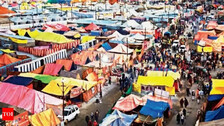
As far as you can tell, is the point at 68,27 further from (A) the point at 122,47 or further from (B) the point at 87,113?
(B) the point at 87,113

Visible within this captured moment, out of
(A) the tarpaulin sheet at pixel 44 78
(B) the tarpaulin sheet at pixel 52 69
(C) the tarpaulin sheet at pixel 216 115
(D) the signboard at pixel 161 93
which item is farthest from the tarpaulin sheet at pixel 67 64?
(C) the tarpaulin sheet at pixel 216 115

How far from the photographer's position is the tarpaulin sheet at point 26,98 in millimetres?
15573

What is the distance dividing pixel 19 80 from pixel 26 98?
9.11ft

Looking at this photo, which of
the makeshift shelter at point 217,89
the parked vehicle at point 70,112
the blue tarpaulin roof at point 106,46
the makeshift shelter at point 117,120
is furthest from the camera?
the blue tarpaulin roof at point 106,46

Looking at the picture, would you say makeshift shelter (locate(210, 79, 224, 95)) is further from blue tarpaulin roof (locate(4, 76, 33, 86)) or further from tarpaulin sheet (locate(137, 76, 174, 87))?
blue tarpaulin roof (locate(4, 76, 33, 86))

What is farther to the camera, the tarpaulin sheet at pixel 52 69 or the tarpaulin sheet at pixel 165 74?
the tarpaulin sheet at pixel 52 69

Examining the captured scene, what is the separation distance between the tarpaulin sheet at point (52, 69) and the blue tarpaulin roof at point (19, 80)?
2.83 metres

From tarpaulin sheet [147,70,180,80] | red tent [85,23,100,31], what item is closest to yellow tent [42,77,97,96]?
tarpaulin sheet [147,70,180,80]

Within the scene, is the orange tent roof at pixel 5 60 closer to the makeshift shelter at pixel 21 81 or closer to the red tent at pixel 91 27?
the makeshift shelter at pixel 21 81

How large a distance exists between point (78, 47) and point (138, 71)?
25.7 feet

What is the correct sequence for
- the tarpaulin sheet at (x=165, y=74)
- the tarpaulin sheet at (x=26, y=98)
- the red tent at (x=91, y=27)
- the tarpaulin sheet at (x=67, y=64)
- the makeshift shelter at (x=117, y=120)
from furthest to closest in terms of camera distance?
the red tent at (x=91, y=27), the tarpaulin sheet at (x=67, y=64), the tarpaulin sheet at (x=165, y=74), the tarpaulin sheet at (x=26, y=98), the makeshift shelter at (x=117, y=120)

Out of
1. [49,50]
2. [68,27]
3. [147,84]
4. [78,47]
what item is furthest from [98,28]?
[147,84]

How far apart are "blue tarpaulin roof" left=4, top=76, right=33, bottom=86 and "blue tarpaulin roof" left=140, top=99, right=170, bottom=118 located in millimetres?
7534

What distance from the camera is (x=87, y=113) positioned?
17156 mm
